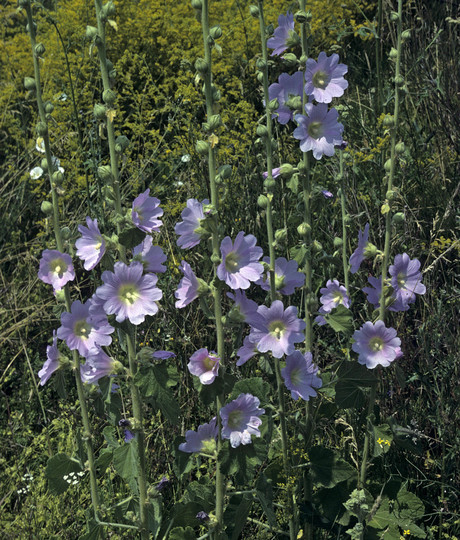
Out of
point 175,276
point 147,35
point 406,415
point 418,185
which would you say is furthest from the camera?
point 147,35

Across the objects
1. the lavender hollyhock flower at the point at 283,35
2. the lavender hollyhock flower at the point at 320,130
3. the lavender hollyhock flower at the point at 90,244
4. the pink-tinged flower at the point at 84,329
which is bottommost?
the pink-tinged flower at the point at 84,329

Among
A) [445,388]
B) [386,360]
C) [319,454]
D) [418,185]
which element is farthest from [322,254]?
[418,185]

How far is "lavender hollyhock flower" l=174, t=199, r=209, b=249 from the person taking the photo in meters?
1.85

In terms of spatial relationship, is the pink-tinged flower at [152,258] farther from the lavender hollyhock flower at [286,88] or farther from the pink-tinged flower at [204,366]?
the lavender hollyhock flower at [286,88]

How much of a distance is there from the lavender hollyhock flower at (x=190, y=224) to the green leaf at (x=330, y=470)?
75 cm

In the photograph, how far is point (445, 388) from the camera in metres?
2.65

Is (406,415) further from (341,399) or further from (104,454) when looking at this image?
(104,454)

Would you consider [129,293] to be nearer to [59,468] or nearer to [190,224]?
[190,224]

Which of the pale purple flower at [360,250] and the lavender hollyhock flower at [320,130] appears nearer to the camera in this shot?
the lavender hollyhock flower at [320,130]

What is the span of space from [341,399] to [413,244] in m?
1.43

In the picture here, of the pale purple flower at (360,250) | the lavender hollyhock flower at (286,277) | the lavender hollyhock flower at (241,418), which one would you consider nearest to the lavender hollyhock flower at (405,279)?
the pale purple flower at (360,250)

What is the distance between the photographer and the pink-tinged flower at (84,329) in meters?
1.84

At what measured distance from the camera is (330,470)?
83.4 inches


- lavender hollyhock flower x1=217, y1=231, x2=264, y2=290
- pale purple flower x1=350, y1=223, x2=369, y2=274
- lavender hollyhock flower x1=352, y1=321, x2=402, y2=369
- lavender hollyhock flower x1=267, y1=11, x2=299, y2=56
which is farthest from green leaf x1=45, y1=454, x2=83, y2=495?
lavender hollyhock flower x1=267, y1=11, x2=299, y2=56
